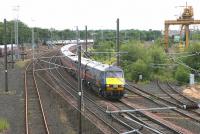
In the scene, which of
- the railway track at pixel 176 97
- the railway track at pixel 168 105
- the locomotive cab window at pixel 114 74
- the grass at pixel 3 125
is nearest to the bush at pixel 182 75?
the railway track at pixel 176 97

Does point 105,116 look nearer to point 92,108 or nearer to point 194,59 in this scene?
point 92,108

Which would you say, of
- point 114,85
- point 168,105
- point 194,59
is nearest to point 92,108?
point 114,85

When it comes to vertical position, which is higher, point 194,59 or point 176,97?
point 194,59

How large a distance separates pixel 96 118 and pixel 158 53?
3211 cm

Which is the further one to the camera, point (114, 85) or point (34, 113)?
point (114, 85)

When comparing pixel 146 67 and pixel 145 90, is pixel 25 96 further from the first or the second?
pixel 146 67

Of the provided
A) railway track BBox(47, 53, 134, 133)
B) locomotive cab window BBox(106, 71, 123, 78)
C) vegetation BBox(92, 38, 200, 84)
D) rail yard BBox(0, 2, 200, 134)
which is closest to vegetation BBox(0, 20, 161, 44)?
vegetation BBox(92, 38, 200, 84)

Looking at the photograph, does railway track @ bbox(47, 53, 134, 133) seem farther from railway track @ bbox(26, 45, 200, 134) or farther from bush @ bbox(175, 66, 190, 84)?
bush @ bbox(175, 66, 190, 84)

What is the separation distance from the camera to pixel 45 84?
45.7 metres

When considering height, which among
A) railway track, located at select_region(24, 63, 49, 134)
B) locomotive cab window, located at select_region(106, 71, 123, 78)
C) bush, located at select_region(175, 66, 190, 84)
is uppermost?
locomotive cab window, located at select_region(106, 71, 123, 78)

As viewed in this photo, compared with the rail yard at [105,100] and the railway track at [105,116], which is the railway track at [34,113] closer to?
the rail yard at [105,100]

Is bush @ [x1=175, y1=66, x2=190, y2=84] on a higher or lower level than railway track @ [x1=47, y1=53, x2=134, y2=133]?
higher

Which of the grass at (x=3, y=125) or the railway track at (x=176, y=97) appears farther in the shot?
the railway track at (x=176, y=97)

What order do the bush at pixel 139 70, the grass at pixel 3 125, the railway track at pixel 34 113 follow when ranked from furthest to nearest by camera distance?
the bush at pixel 139 70 < the railway track at pixel 34 113 < the grass at pixel 3 125
